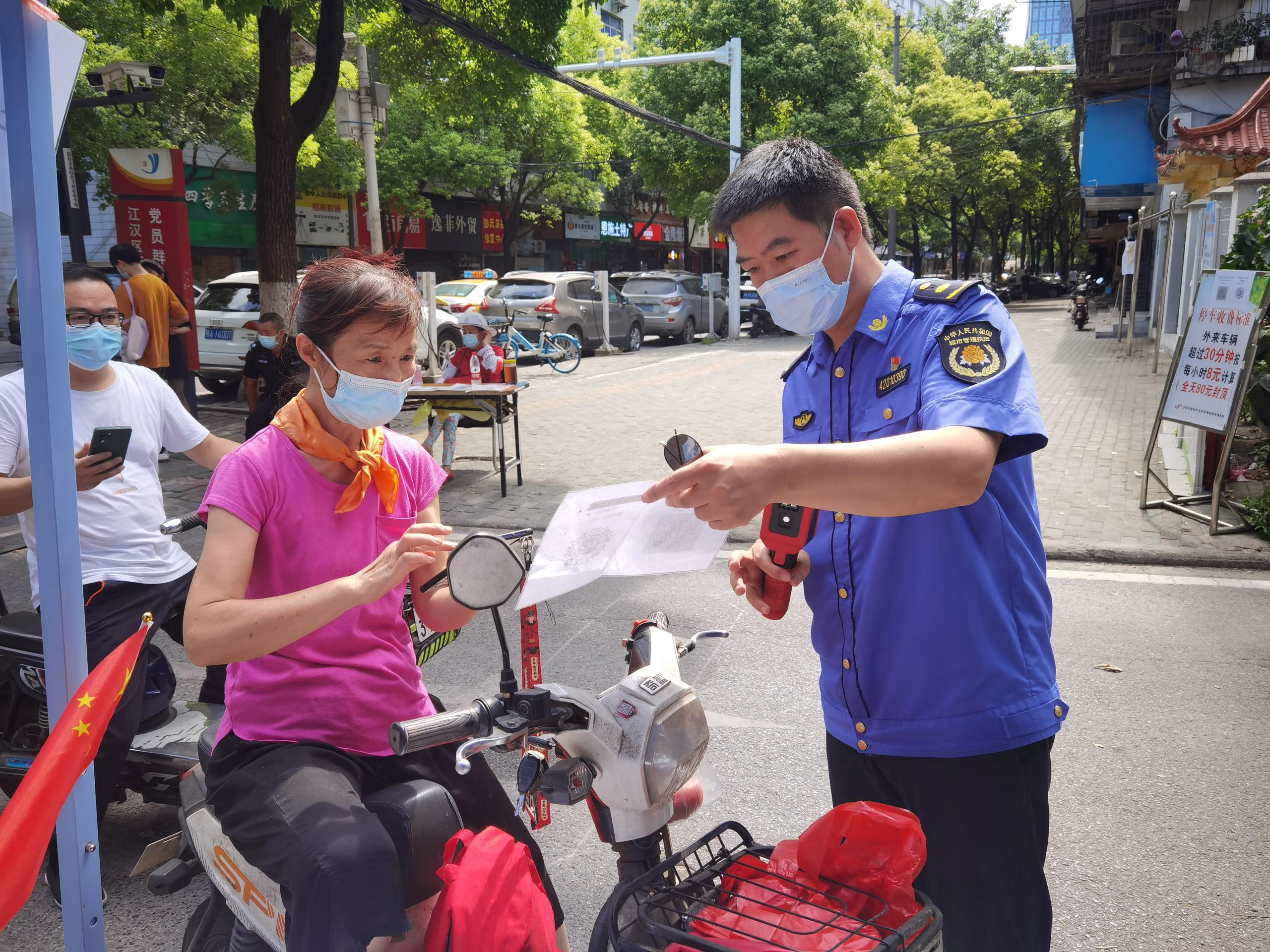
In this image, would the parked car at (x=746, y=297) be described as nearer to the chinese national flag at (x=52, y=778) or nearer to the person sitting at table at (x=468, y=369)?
the person sitting at table at (x=468, y=369)

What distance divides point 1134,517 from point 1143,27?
21.0 metres

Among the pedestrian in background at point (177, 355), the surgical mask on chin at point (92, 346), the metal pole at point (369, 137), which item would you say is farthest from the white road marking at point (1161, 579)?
the metal pole at point (369, 137)

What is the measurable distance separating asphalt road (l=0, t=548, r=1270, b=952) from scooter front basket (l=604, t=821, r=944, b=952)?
0.52 m

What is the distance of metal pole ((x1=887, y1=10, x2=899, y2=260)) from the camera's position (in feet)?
113

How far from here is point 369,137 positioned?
12242 millimetres

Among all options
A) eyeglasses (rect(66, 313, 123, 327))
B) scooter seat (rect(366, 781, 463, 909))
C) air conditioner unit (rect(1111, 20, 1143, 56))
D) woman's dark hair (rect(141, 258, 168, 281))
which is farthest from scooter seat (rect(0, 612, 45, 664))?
air conditioner unit (rect(1111, 20, 1143, 56))

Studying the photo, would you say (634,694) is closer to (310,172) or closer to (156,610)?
(156,610)

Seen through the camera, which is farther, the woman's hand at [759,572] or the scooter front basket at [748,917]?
the woman's hand at [759,572]

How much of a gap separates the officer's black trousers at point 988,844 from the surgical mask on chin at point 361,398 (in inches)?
47.7

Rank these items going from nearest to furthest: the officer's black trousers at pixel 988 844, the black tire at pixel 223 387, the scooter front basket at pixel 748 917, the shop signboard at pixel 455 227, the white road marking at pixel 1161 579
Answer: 1. the scooter front basket at pixel 748 917
2. the officer's black trousers at pixel 988 844
3. the white road marking at pixel 1161 579
4. the black tire at pixel 223 387
5. the shop signboard at pixel 455 227

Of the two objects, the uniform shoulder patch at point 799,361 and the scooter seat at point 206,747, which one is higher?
the uniform shoulder patch at point 799,361

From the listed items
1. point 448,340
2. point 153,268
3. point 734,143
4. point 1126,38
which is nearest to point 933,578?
point 153,268

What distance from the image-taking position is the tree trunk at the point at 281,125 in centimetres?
878

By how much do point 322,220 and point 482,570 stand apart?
2527 cm
